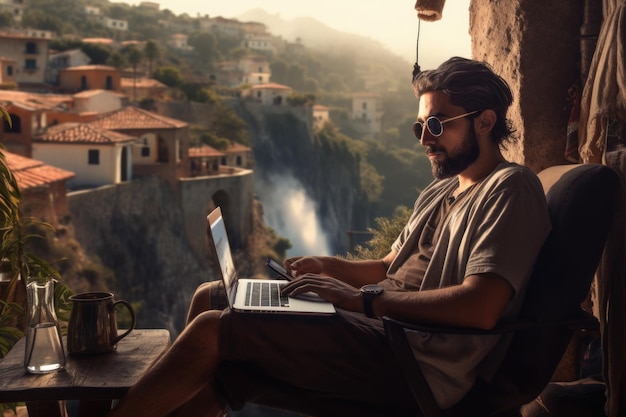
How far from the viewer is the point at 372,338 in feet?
6.54

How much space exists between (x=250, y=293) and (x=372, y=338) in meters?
0.34

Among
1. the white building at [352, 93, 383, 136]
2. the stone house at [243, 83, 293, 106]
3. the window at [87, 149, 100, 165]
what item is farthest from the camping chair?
the white building at [352, 93, 383, 136]

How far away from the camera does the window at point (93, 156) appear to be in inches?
984

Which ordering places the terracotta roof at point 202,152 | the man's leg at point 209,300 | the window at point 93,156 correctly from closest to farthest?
the man's leg at point 209,300 → the window at point 93,156 → the terracotta roof at point 202,152

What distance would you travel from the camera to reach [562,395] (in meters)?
2.38

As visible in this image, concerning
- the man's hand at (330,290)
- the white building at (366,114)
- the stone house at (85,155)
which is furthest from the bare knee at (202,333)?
the white building at (366,114)

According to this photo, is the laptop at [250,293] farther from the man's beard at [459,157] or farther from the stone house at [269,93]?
the stone house at [269,93]

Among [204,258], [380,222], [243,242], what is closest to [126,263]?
[204,258]

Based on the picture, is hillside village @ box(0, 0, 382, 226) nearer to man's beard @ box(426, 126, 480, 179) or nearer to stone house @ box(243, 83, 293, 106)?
stone house @ box(243, 83, 293, 106)

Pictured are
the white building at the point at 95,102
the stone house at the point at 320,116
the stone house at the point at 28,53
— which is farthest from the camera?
the stone house at the point at 320,116

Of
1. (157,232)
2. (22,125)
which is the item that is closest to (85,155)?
(22,125)

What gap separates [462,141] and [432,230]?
0.25 metres

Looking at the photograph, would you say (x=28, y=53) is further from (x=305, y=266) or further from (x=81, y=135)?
(x=305, y=266)

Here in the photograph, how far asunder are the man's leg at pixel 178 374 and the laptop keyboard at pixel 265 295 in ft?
0.43
